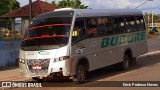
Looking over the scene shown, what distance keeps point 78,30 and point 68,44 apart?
98 centimetres

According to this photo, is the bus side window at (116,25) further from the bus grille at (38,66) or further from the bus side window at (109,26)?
the bus grille at (38,66)

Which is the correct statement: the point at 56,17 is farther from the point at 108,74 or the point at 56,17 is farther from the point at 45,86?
the point at 108,74

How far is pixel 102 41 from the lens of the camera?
53.2 ft

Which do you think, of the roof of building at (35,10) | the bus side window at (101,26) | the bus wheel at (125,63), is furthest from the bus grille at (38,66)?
the roof of building at (35,10)

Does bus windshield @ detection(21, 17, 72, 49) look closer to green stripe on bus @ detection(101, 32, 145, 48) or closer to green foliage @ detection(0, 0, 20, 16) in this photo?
green stripe on bus @ detection(101, 32, 145, 48)

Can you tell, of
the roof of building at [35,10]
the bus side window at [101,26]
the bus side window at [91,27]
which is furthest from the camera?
the roof of building at [35,10]

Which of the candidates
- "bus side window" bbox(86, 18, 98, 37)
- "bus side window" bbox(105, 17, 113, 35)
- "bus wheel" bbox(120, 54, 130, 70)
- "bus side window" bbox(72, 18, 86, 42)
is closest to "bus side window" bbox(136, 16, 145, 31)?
"bus wheel" bbox(120, 54, 130, 70)

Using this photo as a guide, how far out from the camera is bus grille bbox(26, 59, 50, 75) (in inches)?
527

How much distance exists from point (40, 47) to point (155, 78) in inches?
171

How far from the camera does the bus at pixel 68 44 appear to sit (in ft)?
43.9

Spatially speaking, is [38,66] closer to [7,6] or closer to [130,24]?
[130,24]

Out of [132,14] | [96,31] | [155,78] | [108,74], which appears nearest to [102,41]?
[96,31]

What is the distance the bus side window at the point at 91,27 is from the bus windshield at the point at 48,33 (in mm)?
1186

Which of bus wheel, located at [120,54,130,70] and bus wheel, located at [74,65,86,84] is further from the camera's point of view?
bus wheel, located at [120,54,130,70]
